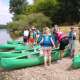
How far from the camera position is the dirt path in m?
12.3

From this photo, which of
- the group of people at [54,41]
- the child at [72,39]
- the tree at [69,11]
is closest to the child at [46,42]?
the group of people at [54,41]

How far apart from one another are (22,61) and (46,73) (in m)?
1.59

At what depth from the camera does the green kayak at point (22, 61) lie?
13781 millimetres

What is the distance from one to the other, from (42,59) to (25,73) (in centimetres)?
164

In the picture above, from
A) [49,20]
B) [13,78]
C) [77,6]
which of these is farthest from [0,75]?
[49,20]

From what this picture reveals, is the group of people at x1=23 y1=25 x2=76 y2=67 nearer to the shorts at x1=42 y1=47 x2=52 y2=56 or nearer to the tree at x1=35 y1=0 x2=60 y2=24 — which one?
the shorts at x1=42 y1=47 x2=52 y2=56

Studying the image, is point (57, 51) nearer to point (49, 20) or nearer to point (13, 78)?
point (13, 78)

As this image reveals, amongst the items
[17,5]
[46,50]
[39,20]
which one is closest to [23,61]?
[46,50]

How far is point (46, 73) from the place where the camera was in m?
13.0

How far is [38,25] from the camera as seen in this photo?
51594 mm

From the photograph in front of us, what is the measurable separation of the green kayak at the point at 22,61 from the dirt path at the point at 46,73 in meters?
0.28

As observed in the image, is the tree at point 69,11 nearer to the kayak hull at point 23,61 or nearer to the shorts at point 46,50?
the kayak hull at point 23,61

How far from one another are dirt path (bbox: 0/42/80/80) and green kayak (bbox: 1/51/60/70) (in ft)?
0.92

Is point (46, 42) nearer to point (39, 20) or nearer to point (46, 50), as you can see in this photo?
point (46, 50)
